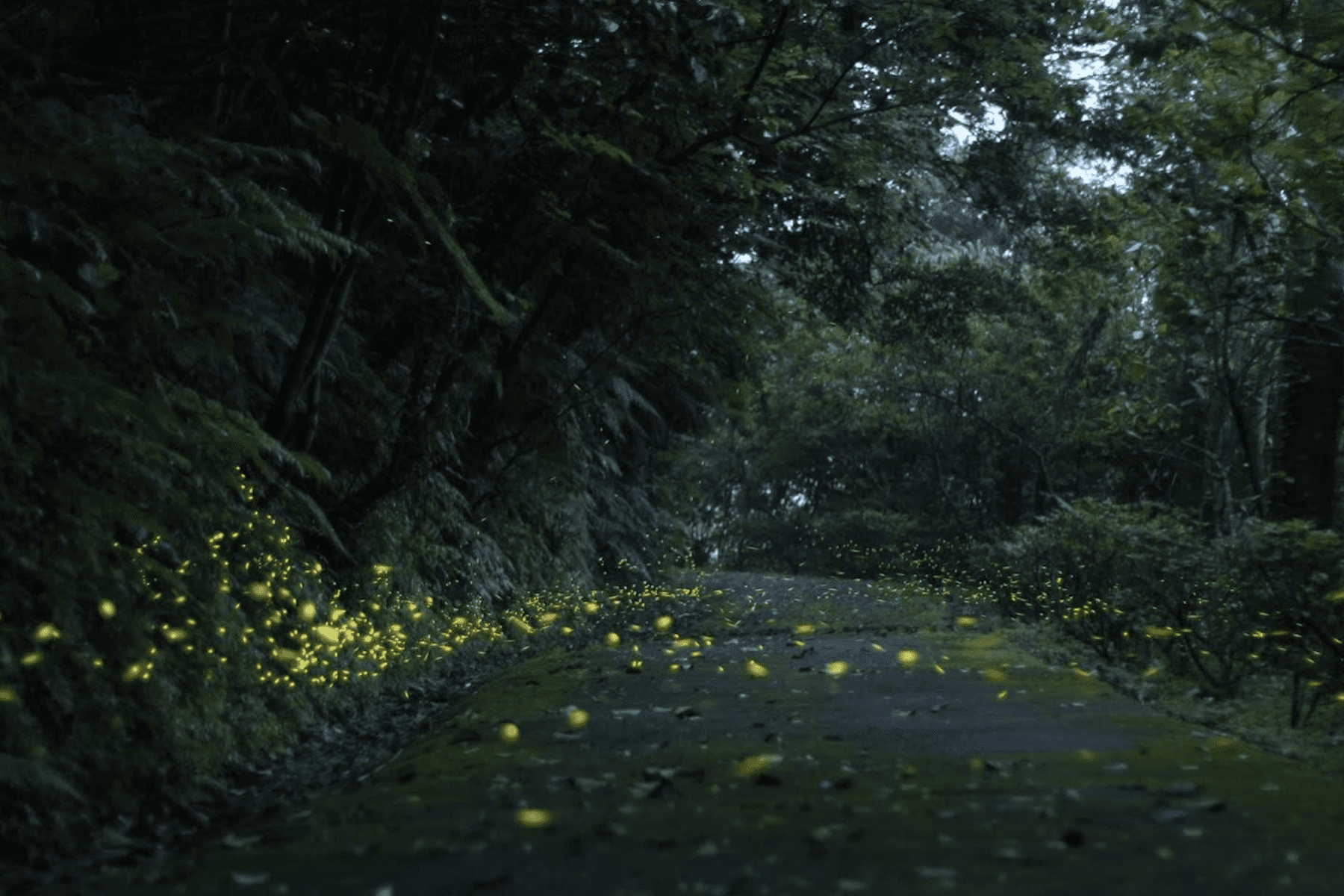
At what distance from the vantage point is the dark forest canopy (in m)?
6.39

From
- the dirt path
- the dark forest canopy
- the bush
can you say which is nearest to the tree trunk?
the dark forest canopy

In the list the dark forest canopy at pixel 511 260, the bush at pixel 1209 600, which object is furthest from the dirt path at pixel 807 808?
the dark forest canopy at pixel 511 260

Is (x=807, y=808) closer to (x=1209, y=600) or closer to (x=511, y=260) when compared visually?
(x=1209, y=600)

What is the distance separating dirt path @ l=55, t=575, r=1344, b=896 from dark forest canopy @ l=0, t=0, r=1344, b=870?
133 cm

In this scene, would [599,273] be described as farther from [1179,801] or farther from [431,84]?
[1179,801]

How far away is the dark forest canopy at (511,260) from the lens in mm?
6395

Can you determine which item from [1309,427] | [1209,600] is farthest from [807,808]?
[1309,427]

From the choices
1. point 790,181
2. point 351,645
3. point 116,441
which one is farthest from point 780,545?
point 116,441

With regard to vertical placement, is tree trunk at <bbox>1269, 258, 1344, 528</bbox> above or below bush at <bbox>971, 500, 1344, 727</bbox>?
above

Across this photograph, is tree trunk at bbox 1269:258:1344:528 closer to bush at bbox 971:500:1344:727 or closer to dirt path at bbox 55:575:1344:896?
bush at bbox 971:500:1344:727

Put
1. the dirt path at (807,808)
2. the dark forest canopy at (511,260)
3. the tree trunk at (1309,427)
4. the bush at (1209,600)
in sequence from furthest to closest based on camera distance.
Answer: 1. the tree trunk at (1309,427)
2. the bush at (1209,600)
3. the dark forest canopy at (511,260)
4. the dirt path at (807,808)

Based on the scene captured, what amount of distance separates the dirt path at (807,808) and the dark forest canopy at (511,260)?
1332 millimetres

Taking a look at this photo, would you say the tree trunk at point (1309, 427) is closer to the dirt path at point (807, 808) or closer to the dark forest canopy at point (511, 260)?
the dark forest canopy at point (511, 260)

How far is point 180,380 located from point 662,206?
5757 millimetres
